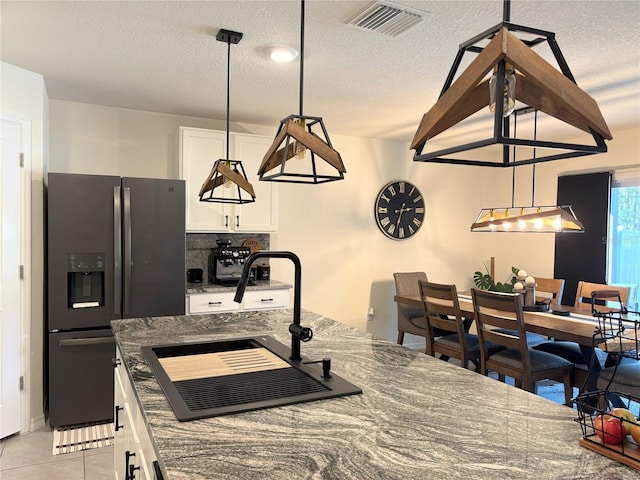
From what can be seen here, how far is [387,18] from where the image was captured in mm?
2354

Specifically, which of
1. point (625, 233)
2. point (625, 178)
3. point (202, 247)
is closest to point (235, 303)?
point (202, 247)

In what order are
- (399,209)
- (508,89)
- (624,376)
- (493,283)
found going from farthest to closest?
(399,209) → (493,283) → (624,376) → (508,89)

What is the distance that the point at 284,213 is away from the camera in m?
4.96

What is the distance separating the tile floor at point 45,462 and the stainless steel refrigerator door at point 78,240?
76 centimetres

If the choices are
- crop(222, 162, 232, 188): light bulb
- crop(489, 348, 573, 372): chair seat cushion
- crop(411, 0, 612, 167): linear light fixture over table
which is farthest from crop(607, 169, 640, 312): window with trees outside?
crop(411, 0, 612, 167): linear light fixture over table

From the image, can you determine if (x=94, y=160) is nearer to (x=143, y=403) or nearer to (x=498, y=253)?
(x=143, y=403)

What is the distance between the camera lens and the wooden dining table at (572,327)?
3080 millimetres

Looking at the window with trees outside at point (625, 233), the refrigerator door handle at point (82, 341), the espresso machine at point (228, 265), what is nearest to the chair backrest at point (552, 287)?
the window with trees outside at point (625, 233)

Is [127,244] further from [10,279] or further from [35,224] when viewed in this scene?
[10,279]

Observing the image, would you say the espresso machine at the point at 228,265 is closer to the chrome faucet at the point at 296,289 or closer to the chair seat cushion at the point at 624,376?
the chrome faucet at the point at 296,289

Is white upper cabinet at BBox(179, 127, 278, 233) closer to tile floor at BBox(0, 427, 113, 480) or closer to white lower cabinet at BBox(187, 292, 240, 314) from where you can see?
white lower cabinet at BBox(187, 292, 240, 314)

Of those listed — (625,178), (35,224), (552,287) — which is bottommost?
(552,287)

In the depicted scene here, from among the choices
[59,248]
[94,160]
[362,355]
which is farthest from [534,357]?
[94,160]

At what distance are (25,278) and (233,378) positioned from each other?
238 centimetres
